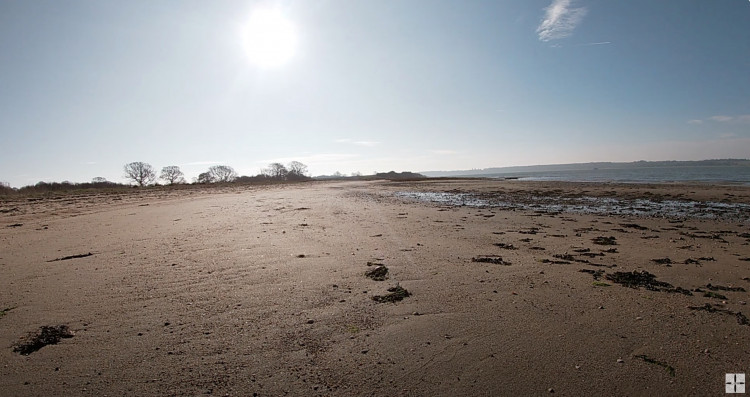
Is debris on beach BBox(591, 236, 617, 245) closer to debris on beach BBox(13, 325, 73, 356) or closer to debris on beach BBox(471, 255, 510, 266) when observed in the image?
debris on beach BBox(471, 255, 510, 266)

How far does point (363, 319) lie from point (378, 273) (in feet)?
5.16

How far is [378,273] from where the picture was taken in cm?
519

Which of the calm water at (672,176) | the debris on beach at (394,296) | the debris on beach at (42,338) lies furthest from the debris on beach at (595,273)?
the calm water at (672,176)

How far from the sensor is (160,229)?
9141 mm

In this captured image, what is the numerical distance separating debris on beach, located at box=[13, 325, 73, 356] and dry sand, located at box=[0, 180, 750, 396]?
0.07 meters

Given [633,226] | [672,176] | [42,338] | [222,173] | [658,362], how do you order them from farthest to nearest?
1. [222,173]
2. [672,176]
3. [633,226]
4. [42,338]
5. [658,362]

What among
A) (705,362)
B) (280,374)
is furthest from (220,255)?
(705,362)

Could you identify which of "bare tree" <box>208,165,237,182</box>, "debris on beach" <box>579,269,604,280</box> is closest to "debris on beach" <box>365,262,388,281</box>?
"debris on beach" <box>579,269,604,280</box>

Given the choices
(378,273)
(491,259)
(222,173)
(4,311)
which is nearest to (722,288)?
(491,259)

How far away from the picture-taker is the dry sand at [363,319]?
261 centimetres

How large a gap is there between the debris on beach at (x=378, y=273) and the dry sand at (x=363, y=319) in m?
0.16

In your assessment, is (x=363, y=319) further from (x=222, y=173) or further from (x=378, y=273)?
(x=222, y=173)

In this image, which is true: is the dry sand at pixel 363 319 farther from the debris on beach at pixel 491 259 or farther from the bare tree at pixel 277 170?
the bare tree at pixel 277 170

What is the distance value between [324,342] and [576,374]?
221 centimetres
